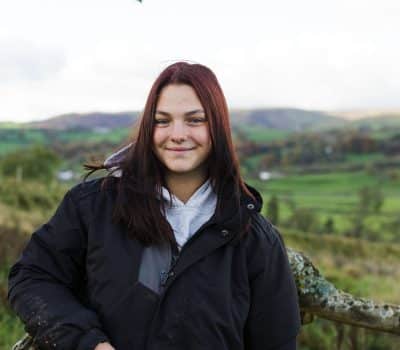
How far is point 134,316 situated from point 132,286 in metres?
0.10

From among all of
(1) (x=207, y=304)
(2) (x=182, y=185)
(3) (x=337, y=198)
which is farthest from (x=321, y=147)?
(1) (x=207, y=304)

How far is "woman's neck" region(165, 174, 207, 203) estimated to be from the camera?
7.84 ft

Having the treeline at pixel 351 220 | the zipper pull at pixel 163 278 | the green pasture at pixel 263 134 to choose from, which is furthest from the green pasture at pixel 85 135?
the zipper pull at pixel 163 278

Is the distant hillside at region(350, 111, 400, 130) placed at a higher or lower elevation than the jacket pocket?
lower

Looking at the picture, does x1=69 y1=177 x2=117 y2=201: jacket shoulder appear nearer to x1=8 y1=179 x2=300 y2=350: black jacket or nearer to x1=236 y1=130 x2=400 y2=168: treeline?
x1=8 y1=179 x2=300 y2=350: black jacket

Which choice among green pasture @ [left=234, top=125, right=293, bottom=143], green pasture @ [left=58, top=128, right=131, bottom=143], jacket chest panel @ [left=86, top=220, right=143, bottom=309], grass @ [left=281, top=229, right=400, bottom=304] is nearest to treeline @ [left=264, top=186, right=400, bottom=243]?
grass @ [left=281, top=229, right=400, bottom=304]

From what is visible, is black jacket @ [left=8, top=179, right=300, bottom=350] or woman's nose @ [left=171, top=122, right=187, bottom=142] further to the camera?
woman's nose @ [left=171, top=122, right=187, bottom=142]

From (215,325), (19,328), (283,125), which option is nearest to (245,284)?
(215,325)

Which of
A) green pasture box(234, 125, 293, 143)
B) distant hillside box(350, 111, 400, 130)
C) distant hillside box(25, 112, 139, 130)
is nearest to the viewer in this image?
distant hillside box(25, 112, 139, 130)

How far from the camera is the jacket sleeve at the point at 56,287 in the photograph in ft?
6.89

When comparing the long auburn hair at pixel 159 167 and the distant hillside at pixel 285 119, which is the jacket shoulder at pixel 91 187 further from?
the distant hillside at pixel 285 119

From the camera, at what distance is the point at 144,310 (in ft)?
7.02

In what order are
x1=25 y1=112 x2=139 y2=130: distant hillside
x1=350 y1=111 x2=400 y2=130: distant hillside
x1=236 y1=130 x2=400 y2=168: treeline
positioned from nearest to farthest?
x1=25 y1=112 x2=139 y2=130: distant hillside
x1=236 y1=130 x2=400 y2=168: treeline
x1=350 y1=111 x2=400 y2=130: distant hillside

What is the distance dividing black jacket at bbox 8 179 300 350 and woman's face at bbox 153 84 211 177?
235 mm
